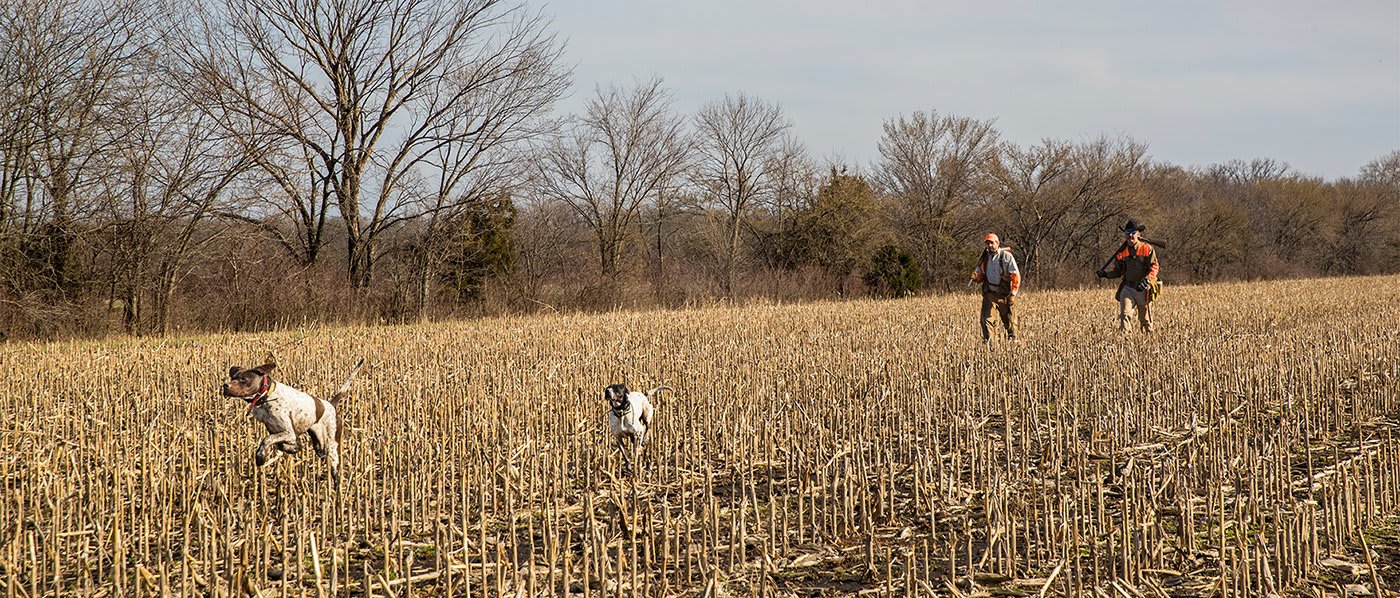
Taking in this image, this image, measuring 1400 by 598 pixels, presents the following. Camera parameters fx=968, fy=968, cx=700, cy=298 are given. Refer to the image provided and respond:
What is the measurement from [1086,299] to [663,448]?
67.6ft

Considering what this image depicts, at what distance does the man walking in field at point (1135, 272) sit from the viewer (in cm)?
1295

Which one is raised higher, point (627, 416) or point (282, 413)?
point (282, 413)

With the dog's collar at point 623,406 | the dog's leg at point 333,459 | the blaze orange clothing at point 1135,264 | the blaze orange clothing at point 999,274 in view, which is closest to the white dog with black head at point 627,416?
the dog's collar at point 623,406

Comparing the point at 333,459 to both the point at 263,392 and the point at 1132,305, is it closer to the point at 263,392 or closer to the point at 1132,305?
the point at 263,392

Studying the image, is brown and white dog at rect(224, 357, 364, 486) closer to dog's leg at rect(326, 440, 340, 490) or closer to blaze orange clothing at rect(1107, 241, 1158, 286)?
dog's leg at rect(326, 440, 340, 490)

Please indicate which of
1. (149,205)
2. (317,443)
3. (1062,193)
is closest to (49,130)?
(149,205)

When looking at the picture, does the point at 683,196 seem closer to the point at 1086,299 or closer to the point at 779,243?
the point at 779,243

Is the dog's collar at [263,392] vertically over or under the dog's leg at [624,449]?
over

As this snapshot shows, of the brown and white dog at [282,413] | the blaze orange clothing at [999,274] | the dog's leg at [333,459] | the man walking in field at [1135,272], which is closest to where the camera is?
the brown and white dog at [282,413]

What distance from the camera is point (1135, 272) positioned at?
13008 mm

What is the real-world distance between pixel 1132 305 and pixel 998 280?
2.37 meters

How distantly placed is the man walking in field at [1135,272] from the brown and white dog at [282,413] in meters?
10.5

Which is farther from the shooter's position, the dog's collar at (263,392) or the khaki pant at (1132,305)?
the khaki pant at (1132,305)

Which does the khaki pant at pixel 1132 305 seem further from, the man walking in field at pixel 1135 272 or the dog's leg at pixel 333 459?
the dog's leg at pixel 333 459
